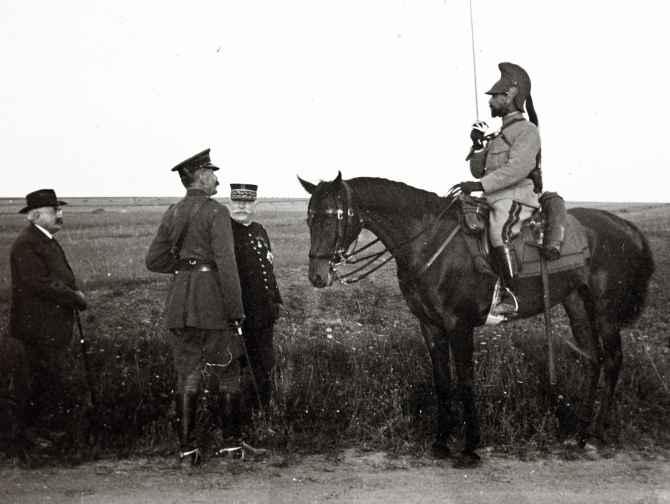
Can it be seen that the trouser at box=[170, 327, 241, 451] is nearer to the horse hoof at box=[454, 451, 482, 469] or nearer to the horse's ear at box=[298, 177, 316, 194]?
the horse's ear at box=[298, 177, 316, 194]

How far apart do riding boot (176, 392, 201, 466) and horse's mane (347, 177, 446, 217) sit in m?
2.34

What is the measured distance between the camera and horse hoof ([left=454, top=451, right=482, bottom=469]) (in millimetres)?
5031

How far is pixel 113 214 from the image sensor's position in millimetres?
12812

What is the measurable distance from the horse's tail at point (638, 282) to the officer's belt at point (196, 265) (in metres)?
4.40

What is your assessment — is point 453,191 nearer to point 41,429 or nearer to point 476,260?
point 476,260

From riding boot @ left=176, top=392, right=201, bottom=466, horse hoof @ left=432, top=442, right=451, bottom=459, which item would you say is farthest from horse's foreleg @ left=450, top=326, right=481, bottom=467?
riding boot @ left=176, top=392, right=201, bottom=466

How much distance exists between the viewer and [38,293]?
5.43 m

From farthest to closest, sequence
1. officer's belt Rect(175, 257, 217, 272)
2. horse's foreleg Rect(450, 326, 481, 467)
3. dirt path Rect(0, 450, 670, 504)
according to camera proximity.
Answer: horse's foreleg Rect(450, 326, 481, 467)
officer's belt Rect(175, 257, 217, 272)
dirt path Rect(0, 450, 670, 504)

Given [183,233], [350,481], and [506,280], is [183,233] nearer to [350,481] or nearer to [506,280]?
[350,481]

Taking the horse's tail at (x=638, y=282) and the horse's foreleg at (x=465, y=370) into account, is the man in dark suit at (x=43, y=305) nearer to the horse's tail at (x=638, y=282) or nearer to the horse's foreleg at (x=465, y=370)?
the horse's foreleg at (x=465, y=370)

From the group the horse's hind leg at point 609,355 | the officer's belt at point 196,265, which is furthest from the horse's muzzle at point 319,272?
the horse's hind leg at point 609,355

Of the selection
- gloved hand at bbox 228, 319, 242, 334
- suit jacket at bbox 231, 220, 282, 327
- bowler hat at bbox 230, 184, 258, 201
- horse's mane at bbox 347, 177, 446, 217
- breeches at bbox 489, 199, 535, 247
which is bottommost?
gloved hand at bbox 228, 319, 242, 334

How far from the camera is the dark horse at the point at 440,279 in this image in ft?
16.8

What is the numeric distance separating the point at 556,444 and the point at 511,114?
3.17 metres
